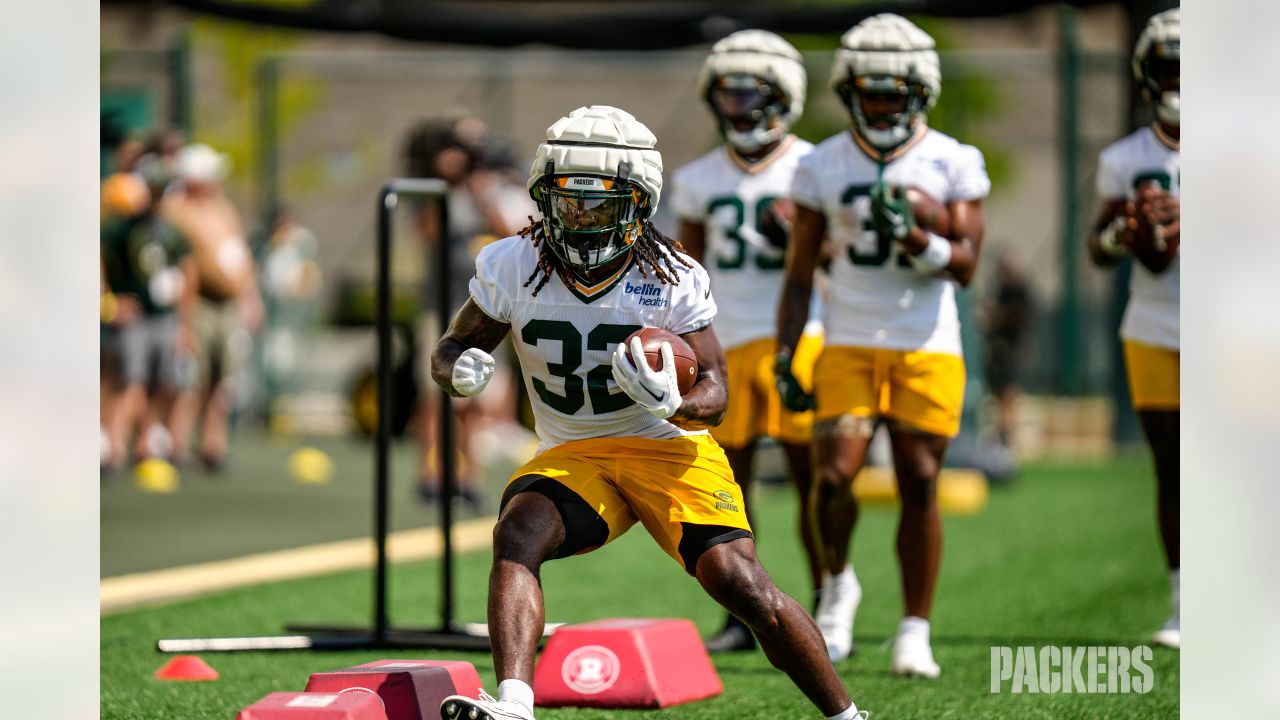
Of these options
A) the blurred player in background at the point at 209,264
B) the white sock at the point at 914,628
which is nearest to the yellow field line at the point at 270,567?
the white sock at the point at 914,628

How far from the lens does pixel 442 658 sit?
20.5ft

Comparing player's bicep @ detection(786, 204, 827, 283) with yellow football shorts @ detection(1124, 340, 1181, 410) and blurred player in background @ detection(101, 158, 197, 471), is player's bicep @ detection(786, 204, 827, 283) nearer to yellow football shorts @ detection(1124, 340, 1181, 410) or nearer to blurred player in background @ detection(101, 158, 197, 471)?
yellow football shorts @ detection(1124, 340, 1181, 410)

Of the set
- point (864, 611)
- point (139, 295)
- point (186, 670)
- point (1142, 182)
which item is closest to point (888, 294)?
point (1142, 182)

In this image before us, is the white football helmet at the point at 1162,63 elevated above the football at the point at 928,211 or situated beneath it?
elevated above

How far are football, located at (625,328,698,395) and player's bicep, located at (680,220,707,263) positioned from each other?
222 cm

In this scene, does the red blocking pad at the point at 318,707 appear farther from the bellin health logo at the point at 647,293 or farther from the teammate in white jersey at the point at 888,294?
the teammate in white jersey at the point at 888,294

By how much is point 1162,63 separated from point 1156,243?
64cm

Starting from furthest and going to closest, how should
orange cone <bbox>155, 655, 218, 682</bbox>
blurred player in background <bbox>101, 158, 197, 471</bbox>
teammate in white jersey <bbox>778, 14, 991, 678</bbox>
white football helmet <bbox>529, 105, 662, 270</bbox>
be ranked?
1. blurred player in background <bbox>101, 158, 197, 471</bbox>
2. teammate in white jersey <bbox>778, 14, 991, 678</bbox>
3. orange cone <bbox>155, 655, 218, 682</bbox>
4. white football helmet <bbox>529, 105, 662, 270</bbox>

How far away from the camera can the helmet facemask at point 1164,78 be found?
6.52 metres

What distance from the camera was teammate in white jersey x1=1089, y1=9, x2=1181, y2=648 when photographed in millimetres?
6551

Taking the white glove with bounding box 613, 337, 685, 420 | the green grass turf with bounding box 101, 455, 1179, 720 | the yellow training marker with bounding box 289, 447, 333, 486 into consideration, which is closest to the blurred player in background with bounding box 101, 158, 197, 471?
the yellow training marker with bounding box 289, 447, 333, 486
